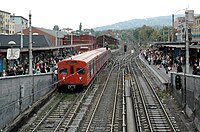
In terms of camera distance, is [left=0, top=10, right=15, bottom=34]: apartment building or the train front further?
[left=0, top=10, right=15, bottom=34]: apartment building

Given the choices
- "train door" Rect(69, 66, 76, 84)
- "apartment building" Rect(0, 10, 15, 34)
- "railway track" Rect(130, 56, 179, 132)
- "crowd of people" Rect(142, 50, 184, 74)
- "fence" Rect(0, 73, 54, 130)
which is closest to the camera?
"fence" Rect(0, 73, 54, 130)

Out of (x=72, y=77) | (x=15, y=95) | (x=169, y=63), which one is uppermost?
(x=169, y=63)

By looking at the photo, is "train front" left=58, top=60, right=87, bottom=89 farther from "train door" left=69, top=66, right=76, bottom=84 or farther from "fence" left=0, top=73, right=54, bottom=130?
"fence" left=0, top=73, right=54, bottom=130

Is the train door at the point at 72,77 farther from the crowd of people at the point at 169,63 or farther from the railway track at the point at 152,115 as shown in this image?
the crowd of people at the point at 169,63

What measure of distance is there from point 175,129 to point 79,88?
1157 centimetres

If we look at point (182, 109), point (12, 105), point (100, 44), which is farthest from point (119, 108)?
point (100, 44)

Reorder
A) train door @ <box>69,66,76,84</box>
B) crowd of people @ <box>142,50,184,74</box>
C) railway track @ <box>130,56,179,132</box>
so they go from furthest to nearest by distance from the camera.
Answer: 1. crowd of people @ <box>142,50,184,74</box>
2. train door @ <box>69,66,76,84</box>
3. railway track @ <box>130,56,179,132</box>

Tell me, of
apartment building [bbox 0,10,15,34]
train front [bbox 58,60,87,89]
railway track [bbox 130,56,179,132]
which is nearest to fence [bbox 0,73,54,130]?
train front [bbox 58,60,87,89]

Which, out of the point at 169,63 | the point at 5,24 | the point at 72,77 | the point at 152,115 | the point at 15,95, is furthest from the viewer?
the point at 5,24

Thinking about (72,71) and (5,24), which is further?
(5,24)

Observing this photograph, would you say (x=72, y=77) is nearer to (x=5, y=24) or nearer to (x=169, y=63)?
(x=169, y=63)

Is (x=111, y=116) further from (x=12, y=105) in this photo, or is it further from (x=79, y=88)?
(x=79, y=88)

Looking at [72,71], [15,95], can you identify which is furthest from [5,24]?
[15,95]

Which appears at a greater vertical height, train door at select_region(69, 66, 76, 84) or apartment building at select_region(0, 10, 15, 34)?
apartment building at select_region(0, 10, 15, 34)
